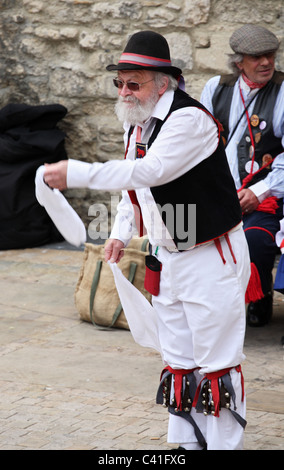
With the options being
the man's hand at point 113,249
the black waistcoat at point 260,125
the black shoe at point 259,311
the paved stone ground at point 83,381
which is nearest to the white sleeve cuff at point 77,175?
the man's hand at point 113,249

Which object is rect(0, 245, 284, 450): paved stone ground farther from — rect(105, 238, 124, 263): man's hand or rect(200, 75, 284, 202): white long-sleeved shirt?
rect(200, 75, 284, 202): white long-sleeved shirt

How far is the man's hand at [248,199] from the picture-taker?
498cm

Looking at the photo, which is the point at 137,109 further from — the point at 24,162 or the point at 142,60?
the point at 24,162

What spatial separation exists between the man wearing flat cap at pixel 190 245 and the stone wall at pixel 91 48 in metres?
3.55

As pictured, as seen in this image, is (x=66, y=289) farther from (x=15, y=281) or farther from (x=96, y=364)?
(x=96, y=364)

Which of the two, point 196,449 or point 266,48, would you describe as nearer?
point 196,449

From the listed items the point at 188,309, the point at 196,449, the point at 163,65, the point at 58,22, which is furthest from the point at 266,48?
the point at 58,22

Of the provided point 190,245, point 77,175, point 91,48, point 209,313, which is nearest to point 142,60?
point 77,175

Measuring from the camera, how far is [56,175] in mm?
3021

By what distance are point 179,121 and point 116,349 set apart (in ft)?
6.91

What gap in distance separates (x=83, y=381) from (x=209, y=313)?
4.37 feet

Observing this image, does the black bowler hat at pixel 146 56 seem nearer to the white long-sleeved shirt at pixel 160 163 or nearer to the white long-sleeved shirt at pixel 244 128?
the white long-sleeved shirt at pixel 160 163

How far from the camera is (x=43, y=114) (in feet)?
23.7
